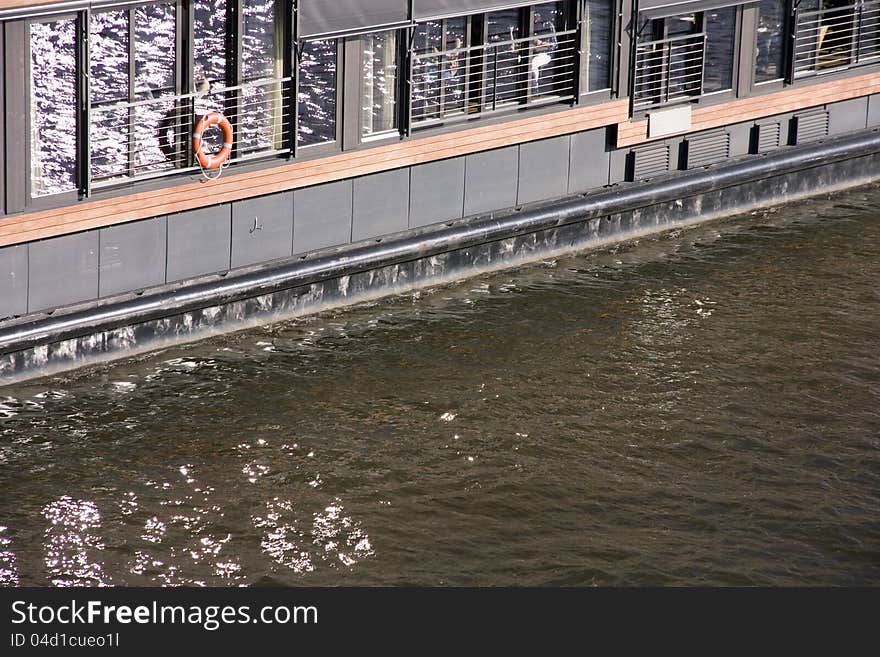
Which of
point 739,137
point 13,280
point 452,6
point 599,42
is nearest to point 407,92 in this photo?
point 452,6

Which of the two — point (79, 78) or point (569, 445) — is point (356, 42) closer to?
point (79, 78)

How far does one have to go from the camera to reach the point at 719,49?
18359 millimetres

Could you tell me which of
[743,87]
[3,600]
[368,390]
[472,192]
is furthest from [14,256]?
[743,87]

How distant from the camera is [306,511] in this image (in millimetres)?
11305

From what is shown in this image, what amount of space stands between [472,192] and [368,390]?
351 cm

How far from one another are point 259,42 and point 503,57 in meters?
3.04

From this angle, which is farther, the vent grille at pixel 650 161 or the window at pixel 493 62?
the vent grille at pixel 650 161

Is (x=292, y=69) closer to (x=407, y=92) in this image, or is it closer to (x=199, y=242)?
(x=407, y=92)

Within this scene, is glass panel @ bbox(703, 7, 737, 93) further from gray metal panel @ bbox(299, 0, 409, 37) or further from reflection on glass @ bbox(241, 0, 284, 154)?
reflection on glass @ bbox(241, 0, 284, 154)

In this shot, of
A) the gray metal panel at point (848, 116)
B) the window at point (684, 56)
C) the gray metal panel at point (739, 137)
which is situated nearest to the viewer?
the window at point (684, 56)

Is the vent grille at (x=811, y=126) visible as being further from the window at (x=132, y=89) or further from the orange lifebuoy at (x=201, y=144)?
the window at (x=132, y=89)

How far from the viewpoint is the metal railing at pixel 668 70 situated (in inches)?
694

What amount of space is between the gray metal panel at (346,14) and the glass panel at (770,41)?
5239mm

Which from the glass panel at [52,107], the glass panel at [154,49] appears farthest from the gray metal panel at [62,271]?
the glass panel at [154,49]
